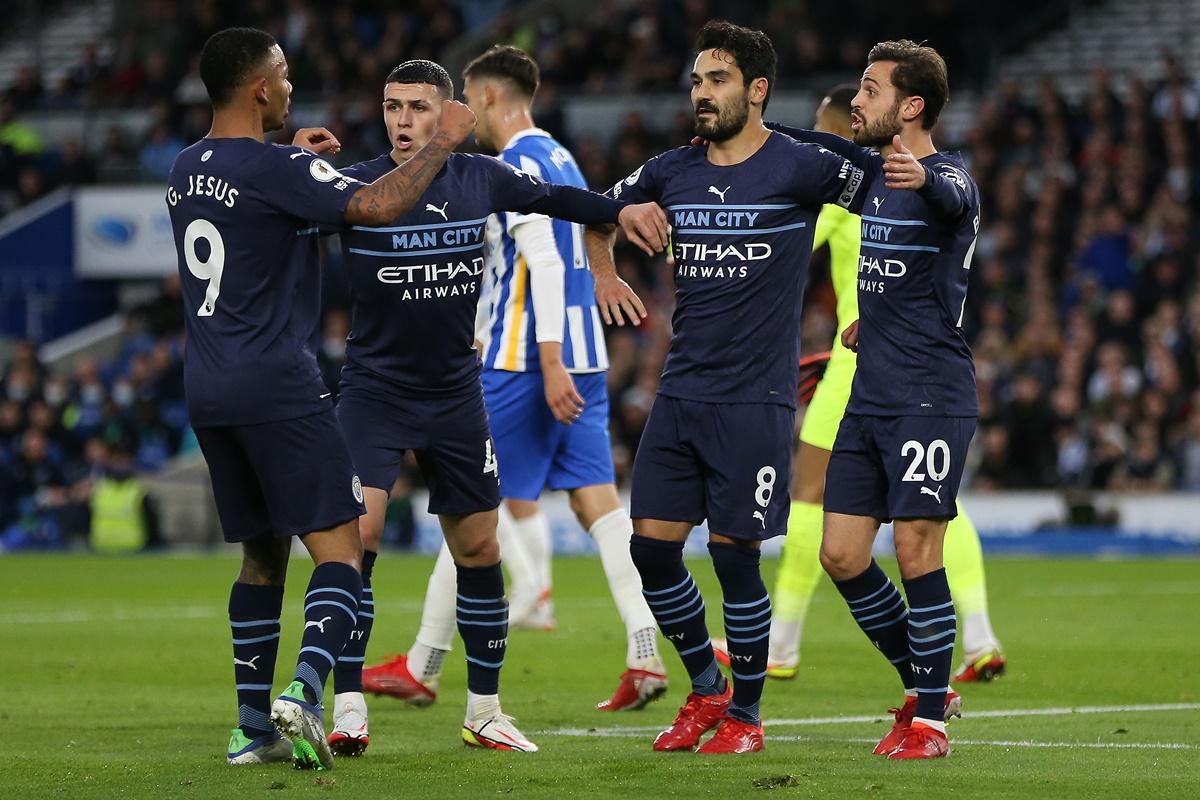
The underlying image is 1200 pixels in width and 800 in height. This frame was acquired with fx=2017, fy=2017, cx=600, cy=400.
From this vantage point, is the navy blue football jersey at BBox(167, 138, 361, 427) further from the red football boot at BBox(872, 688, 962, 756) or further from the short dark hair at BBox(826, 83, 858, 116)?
the short dark hair at BBox(826, 83, 858, 116)

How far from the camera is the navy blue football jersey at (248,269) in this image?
21.3 ft

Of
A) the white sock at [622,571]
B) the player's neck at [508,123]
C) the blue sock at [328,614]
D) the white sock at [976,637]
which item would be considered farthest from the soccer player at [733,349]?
the white sock at [976,637]

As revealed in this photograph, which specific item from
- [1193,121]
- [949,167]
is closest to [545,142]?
[949,167]

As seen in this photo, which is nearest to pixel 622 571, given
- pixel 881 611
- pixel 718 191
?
pixel 881 611

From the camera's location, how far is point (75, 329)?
29297 millimetres

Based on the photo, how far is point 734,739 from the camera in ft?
23.3

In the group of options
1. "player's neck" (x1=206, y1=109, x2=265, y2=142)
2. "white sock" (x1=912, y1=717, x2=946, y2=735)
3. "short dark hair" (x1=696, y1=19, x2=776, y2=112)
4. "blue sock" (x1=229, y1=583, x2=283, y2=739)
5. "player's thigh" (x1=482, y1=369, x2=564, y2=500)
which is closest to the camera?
"player's neck" (x1=206, y1=109, x2=265, y2=142)

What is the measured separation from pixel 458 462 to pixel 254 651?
1.03 m

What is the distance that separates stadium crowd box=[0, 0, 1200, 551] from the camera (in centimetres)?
2044

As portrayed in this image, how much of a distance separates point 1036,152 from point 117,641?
15823 mm

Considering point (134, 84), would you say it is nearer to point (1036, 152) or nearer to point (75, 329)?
point (75, 329)

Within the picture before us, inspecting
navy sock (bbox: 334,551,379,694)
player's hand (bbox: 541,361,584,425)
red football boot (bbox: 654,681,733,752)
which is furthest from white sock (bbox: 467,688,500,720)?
player's hand (bbox: 541,361,584,425)

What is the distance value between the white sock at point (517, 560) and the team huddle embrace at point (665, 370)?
385cm

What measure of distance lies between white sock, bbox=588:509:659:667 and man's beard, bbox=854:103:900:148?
2.65 meters
